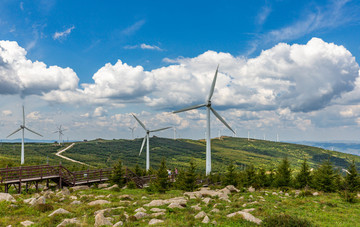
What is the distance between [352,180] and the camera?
41.5 meters

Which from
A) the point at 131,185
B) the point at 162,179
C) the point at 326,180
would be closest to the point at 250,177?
the point at 326,180

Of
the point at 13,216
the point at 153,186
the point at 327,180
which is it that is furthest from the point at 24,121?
the point at 327,180

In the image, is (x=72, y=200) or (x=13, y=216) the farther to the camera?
(x=72, y=200)

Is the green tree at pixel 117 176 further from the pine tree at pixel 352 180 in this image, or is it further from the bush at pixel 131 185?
the pine tree at pixel 352 180

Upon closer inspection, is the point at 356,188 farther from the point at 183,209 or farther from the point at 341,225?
the point at 183,209

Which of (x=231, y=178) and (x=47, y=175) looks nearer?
(x=47, y=175)

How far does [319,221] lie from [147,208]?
15003 millimetres

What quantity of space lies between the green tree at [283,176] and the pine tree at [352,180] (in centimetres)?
933

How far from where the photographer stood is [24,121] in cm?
9994

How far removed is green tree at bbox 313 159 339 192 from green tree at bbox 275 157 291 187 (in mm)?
4495

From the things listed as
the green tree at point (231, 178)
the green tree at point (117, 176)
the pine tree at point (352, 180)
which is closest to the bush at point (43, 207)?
the green tree at point (117, 176)

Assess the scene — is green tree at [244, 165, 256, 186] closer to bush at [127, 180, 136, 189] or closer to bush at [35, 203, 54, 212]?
bush at [127, 180, 136, 189]

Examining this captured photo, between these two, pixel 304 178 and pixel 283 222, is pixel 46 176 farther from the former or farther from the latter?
pixel 304 178

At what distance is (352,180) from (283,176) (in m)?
11.3
